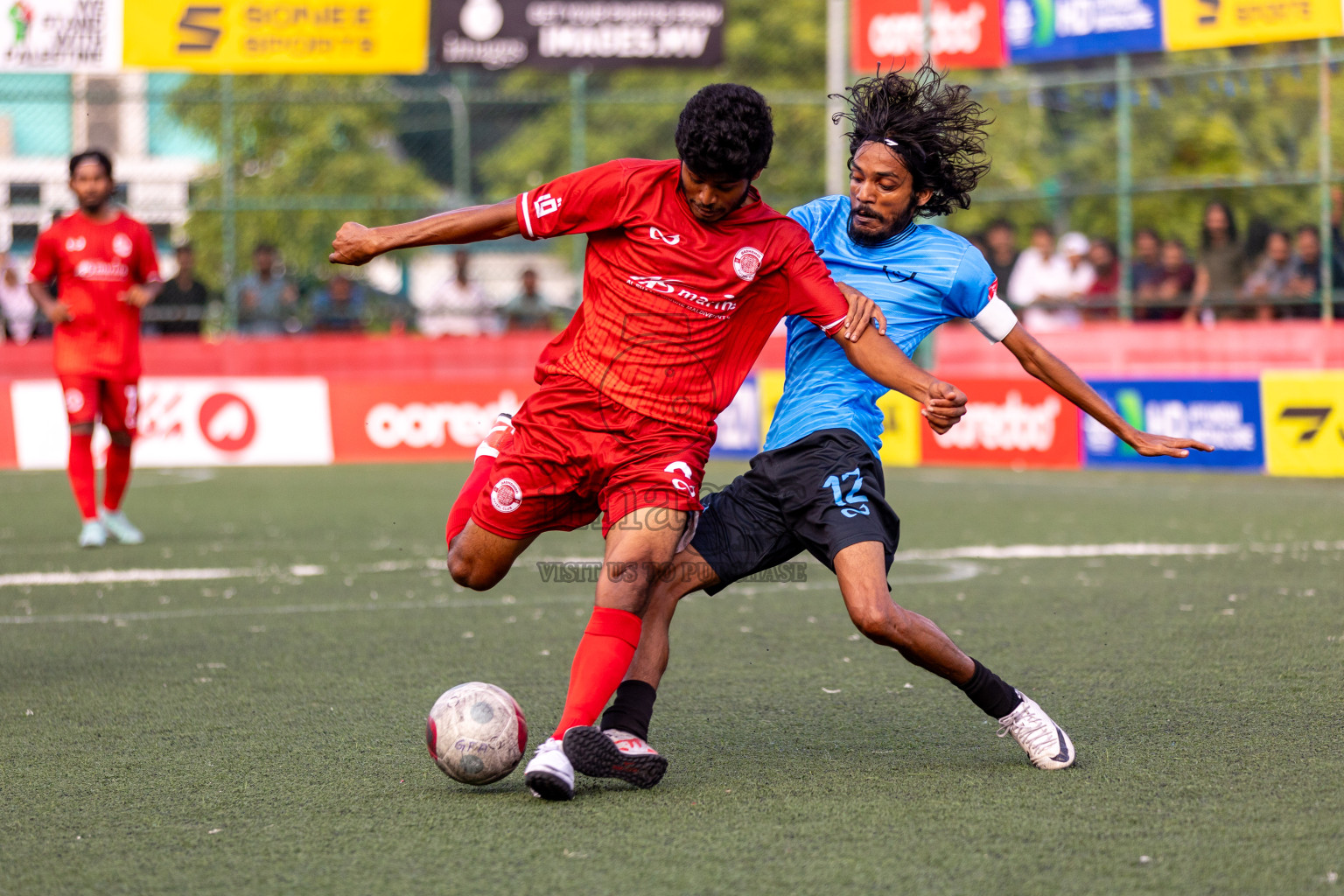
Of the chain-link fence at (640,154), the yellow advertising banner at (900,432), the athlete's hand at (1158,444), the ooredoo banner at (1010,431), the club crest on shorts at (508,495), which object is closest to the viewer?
the club crest on shorts at (508,495)

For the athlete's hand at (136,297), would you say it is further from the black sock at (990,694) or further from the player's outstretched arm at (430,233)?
the black sock at (990,694)

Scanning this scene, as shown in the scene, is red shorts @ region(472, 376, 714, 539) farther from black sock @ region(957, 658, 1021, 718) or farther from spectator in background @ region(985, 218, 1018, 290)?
spectator in background @ region(985, 218, 1018, 290)

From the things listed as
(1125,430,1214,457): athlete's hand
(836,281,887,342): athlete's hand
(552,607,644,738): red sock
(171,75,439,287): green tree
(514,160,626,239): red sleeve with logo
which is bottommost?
(552,607,644,738): red sock

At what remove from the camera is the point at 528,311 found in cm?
1736

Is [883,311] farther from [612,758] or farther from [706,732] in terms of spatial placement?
[612,758]

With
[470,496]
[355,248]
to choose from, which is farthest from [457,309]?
[355,248]

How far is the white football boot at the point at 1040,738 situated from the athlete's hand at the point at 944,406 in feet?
2.92

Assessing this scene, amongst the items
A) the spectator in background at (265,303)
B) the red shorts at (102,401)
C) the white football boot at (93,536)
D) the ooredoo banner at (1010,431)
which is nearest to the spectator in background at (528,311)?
the spectator in background at (265,303)

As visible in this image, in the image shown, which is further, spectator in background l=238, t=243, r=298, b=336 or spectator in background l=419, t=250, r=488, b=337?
spectator in background l=419, t=250, r=488, b=337

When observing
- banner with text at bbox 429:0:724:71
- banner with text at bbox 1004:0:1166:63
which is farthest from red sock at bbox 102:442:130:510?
banner with text at bbox 1004:0:1166:63

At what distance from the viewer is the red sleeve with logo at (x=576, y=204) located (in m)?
4.41

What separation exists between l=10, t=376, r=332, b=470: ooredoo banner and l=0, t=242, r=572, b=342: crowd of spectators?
3.37 ft

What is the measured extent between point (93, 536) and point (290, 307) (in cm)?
723

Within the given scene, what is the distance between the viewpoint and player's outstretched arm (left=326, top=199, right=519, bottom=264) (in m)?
4.33
